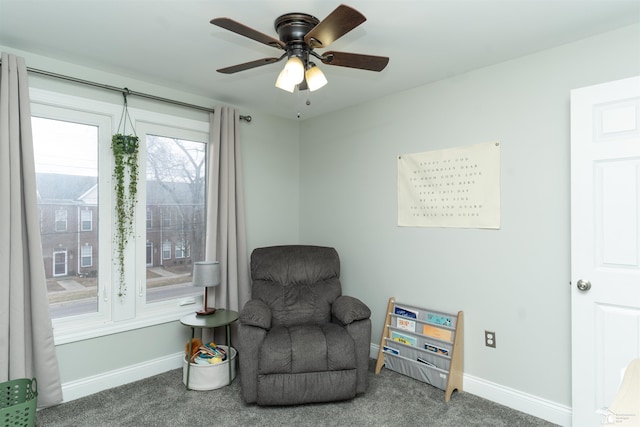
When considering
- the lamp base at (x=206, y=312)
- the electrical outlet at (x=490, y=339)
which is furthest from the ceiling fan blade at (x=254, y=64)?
the electrical outlet at (x=490, y=339)

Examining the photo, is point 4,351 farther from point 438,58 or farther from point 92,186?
point 438,58

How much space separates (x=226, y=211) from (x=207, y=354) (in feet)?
4.00

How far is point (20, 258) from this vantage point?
7.64 feet

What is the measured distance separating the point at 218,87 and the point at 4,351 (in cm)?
239

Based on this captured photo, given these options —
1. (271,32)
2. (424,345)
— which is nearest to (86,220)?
(271,32)

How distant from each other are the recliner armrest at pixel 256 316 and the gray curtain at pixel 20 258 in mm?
1287

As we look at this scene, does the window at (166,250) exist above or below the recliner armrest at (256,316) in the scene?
above

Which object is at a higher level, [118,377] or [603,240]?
[603,240]

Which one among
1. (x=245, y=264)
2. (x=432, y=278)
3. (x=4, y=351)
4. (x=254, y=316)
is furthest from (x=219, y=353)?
(x=432, y=278)

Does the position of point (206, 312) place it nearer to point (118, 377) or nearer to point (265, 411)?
point (118, 377)

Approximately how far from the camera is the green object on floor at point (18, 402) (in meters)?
Answer: 2.03

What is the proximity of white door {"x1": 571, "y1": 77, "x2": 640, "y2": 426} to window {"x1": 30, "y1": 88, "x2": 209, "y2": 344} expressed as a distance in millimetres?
2948

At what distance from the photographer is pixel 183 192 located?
337 centimetres

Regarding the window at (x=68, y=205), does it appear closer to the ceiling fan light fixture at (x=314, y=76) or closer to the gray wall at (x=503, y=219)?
the ceiling fan light fixture at (x=314, y=76)
